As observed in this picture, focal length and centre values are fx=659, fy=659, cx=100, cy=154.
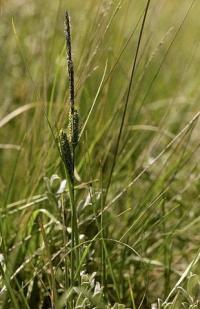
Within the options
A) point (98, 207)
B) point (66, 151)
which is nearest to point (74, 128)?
point (66, 151)

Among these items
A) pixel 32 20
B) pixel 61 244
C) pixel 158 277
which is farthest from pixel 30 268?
pixel 32 20

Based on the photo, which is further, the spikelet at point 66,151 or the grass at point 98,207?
the grass at point 98,207

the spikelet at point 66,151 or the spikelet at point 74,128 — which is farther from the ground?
the spikelet at point 74,128

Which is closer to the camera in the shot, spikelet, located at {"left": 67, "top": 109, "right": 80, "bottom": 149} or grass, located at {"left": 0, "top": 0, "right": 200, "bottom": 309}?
spikelet, located at {"left": 67, "top": 109, "right": 80, "bottom": 149}

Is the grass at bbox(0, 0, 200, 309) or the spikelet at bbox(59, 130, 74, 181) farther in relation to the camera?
the grass at bbox(0, 0, 200, 309)

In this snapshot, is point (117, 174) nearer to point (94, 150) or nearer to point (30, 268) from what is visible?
point (94, 150)

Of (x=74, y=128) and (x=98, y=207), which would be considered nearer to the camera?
(x=74, y=128)

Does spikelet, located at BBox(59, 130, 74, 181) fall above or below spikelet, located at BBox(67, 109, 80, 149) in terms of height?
below

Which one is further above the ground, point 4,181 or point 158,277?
point 4,181

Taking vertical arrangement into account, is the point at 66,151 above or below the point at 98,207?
above

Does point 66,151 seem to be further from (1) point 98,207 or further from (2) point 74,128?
(1) point 98,207

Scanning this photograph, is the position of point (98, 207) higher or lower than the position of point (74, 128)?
lower
